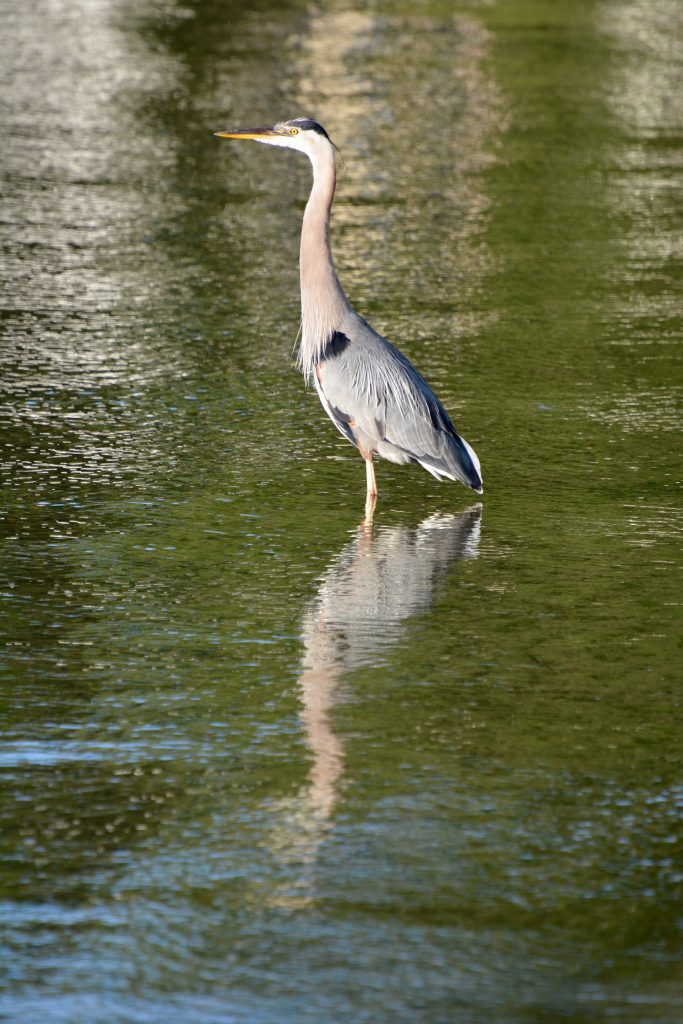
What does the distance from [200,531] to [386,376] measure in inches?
45.6

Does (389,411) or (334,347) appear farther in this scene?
(334,347)

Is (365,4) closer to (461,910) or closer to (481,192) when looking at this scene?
(481,192)

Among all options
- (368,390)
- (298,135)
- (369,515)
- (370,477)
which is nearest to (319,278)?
(368,390)

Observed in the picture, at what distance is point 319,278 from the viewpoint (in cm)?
759

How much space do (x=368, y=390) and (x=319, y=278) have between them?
2.11 feet

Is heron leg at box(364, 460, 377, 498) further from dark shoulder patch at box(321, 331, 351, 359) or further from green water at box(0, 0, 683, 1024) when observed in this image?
dark shoulder patch at box(321, 331, 351, 359)

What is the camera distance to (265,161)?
50.6 ft

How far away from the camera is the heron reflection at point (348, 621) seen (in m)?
4.49

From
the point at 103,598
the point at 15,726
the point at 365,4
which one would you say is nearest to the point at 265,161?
the point at 103,598

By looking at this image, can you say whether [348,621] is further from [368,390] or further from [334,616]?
[368,390]

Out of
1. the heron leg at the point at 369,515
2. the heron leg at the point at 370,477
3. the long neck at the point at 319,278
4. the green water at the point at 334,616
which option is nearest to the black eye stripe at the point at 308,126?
the long neck at the point at 319,278

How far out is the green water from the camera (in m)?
3.91

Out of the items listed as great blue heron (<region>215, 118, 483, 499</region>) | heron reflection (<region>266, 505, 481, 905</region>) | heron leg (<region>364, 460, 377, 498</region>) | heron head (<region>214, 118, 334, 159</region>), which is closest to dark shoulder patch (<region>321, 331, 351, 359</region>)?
great blue heron (<region>215, 118, 483, 499</region>)

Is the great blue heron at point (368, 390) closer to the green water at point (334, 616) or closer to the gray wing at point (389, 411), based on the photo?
the gray wing at point (389, 411)
